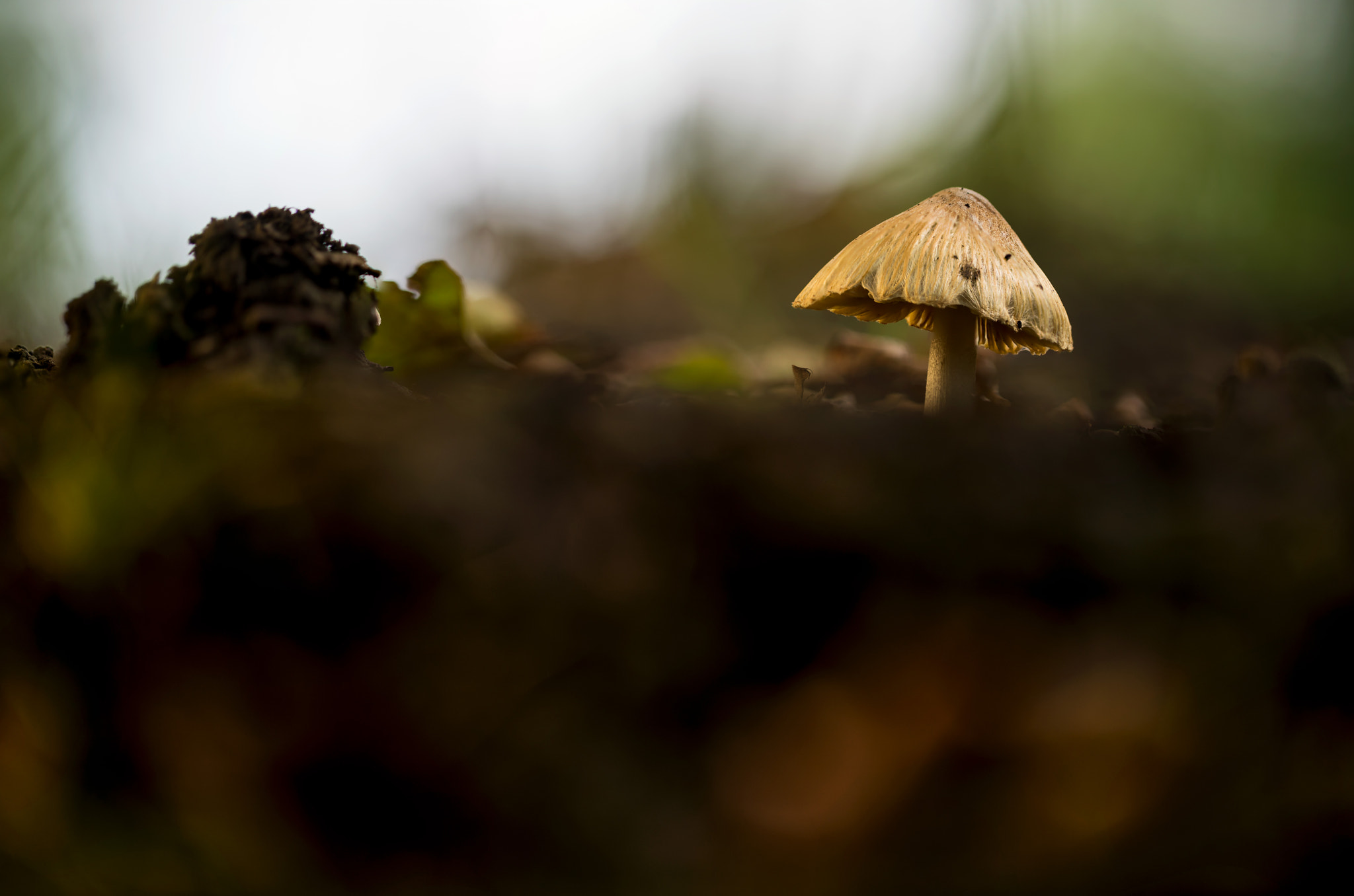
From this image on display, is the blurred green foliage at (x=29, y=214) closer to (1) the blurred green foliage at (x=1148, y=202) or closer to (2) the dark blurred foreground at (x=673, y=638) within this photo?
(2) the dark blurred foreground at (x=673, y=638)

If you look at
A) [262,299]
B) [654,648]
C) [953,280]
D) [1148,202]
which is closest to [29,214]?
[262,299]

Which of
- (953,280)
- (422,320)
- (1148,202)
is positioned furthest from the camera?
(1148,202)

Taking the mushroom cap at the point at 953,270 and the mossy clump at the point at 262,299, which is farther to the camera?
the mushroom cap at the point at 953,270

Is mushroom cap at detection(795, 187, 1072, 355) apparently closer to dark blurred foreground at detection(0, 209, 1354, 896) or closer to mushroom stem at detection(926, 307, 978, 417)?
mushroom stem at detection(926, 307, 978, 417)

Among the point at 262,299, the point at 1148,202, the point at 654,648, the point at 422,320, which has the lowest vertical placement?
the point at 654,648

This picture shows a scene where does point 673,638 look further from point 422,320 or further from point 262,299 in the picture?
point 422,320

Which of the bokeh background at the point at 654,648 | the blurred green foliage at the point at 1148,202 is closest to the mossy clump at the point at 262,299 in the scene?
the bokeh background at the point at 654,648

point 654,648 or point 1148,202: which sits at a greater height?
point 1148,202

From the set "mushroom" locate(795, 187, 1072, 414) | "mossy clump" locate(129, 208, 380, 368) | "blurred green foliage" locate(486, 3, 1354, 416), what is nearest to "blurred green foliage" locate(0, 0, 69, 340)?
"mossy clump" locate(129, 208, 380, 368)
